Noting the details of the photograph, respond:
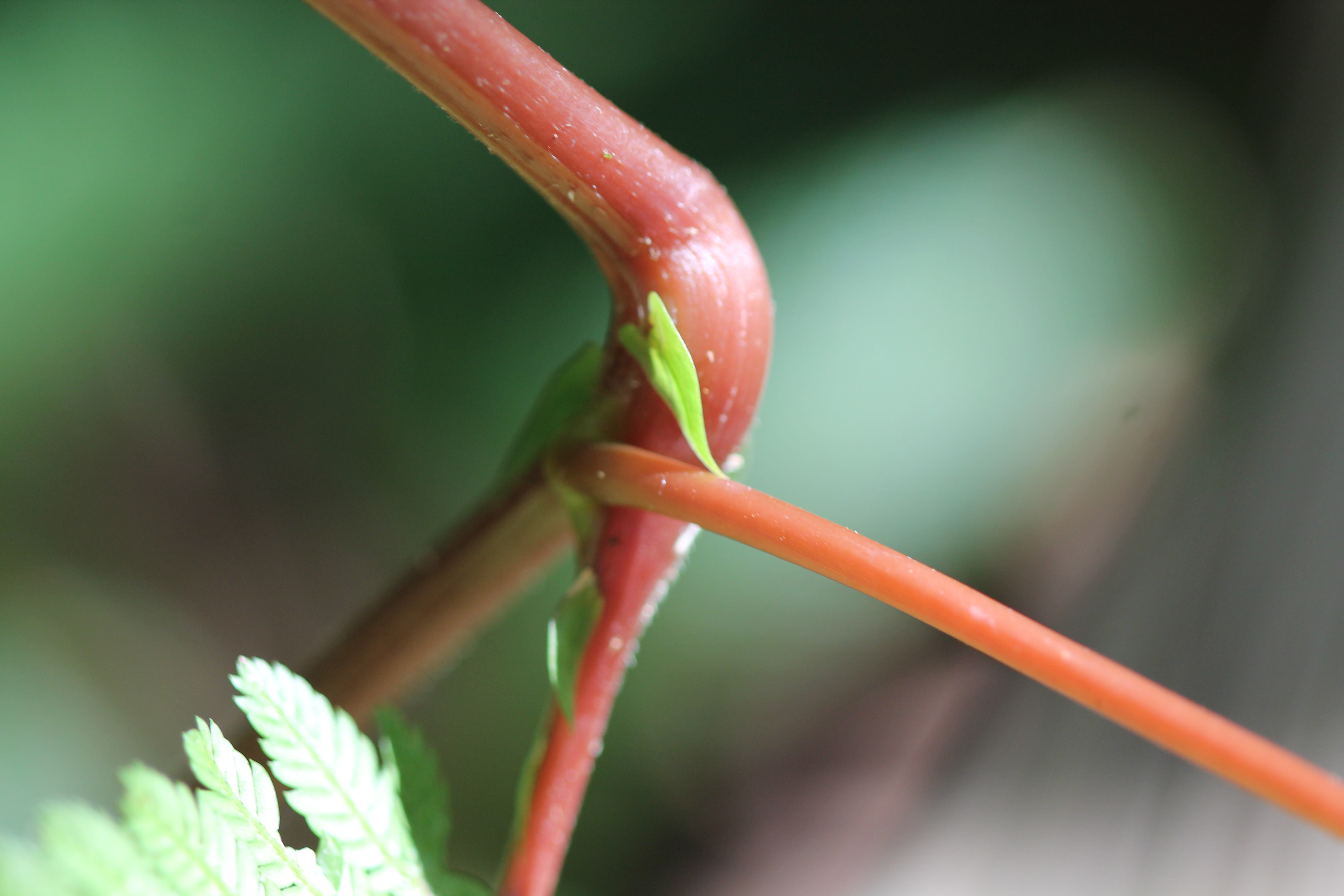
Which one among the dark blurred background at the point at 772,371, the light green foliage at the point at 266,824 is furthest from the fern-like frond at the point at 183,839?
the dark blurred background at the point at 772,371

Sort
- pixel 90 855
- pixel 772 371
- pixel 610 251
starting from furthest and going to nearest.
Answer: pixel 772 371 < pixel 610 251 < pixel 90 855

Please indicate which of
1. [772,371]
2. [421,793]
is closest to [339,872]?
[421,793]

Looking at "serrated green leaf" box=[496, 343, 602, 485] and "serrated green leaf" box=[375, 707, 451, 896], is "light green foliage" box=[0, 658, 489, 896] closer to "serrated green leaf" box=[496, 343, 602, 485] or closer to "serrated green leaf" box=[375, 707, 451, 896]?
"serrated green leaf" box=[375, 707, 451, 896]

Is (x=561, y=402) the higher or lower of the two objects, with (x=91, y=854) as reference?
higher

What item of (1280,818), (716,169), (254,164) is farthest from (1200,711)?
(254,164)

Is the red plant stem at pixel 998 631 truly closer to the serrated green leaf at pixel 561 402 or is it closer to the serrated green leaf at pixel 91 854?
the serrated green leaf at pixel 561 402

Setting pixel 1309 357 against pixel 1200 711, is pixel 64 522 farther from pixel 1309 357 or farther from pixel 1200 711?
pixel 1309 357

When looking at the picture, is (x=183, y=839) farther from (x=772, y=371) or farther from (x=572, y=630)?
(x=772, y=371)
